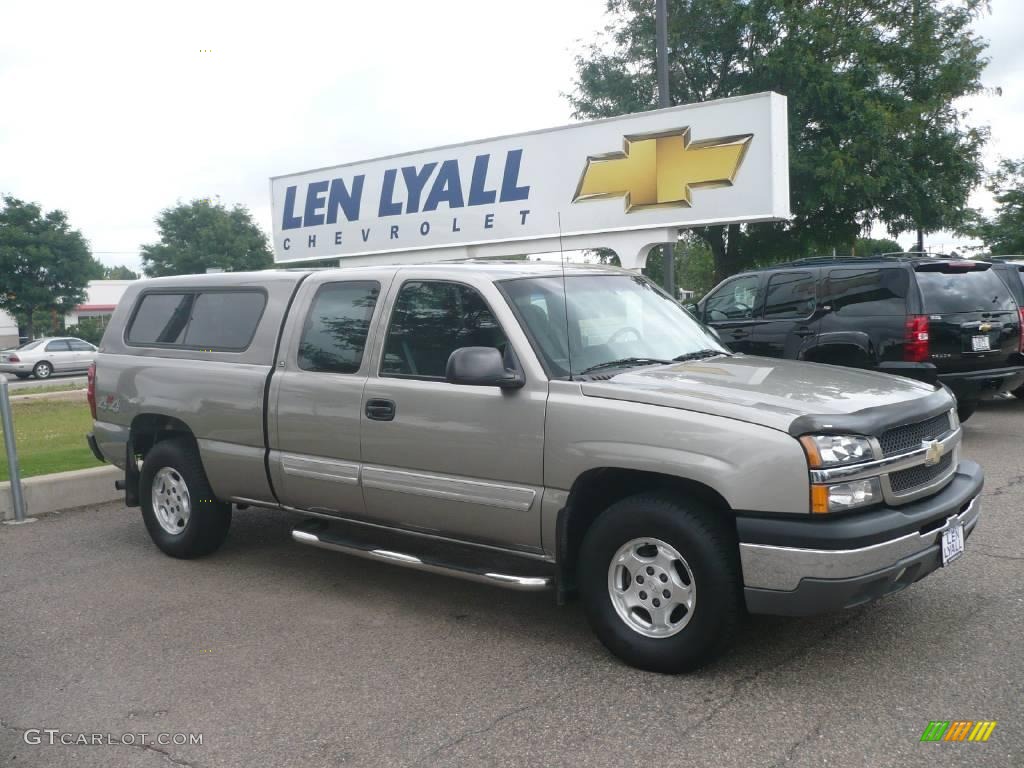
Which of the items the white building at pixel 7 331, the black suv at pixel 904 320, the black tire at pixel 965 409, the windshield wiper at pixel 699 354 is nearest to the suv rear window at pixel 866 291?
the black suv at pixel 904 320

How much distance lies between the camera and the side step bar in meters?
4.61

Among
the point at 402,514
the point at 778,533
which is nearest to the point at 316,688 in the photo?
the point at 402,514

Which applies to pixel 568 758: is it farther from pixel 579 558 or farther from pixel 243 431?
pixel 243 431

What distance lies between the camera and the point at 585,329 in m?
5.07

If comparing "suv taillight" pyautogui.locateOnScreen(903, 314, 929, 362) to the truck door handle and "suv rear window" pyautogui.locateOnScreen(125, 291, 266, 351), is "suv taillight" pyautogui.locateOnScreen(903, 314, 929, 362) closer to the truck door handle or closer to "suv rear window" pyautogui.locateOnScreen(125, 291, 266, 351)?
the truck door handle

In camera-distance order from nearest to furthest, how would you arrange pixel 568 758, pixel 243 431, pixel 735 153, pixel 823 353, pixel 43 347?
1. pixel 568 758
2. pixel 243 431
3. pixel 823 353
4. pixel 735 153
5. pixel 43 347

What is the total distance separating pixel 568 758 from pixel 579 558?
1.13m

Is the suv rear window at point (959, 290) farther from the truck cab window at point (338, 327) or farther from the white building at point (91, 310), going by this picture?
the white building at point (91, 310)

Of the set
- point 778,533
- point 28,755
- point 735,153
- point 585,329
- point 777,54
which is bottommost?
point 28,755

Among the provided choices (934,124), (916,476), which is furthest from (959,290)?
(934,124)

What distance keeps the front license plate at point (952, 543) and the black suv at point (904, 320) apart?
5.23m

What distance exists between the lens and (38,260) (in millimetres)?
49719

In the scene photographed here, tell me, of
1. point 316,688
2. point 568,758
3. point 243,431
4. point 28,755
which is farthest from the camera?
point 243,431

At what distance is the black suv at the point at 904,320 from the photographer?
937cm
